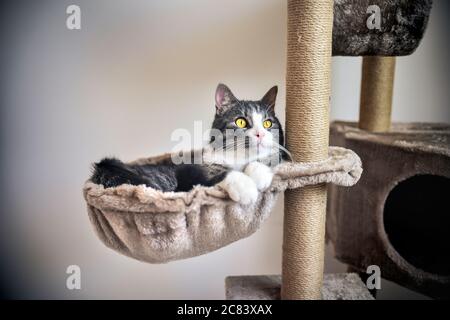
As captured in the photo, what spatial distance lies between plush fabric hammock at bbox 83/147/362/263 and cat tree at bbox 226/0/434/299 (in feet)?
0.27

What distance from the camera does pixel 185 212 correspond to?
0.79m

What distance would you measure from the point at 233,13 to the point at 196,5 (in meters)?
0.13

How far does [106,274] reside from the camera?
144 centimetres

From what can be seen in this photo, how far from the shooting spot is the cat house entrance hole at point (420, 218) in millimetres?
1330

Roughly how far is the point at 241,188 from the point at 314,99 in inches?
11.6

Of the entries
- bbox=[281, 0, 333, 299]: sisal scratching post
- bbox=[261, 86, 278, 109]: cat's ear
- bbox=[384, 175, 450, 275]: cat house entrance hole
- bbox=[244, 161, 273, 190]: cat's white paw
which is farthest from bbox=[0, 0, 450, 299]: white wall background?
bbox=[384, 175, 450, 275]: cat house entrance hole

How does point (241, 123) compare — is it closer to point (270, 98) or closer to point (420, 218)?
point (270, 98)

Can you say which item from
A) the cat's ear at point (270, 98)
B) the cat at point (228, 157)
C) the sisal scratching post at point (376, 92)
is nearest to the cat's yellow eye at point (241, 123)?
the cat at point (228, 157)

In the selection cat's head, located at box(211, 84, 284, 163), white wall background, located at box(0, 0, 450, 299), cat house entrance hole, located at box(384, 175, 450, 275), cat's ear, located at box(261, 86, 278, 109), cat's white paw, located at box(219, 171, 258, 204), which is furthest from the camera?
cat house entrance hole, located at box(384, 175, 450, 275)

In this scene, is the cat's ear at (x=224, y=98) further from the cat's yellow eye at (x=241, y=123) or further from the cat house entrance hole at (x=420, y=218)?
the cat house entrance hole at (x=420, y=218)

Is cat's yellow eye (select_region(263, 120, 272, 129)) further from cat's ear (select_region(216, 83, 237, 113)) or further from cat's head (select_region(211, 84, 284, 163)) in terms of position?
cat's ear (select_region(216, 83, 237, 113))

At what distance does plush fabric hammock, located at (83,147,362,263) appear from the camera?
2.56 feet

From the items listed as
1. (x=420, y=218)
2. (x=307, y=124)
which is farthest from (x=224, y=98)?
(x=420, y=218)
